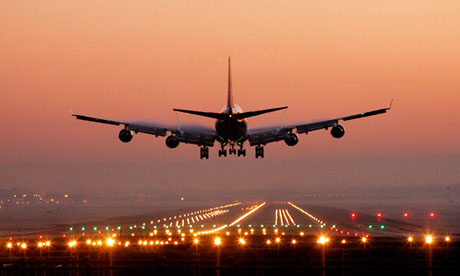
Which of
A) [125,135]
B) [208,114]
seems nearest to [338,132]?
[208,114]

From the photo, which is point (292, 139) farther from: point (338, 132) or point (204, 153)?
point (204, 153)

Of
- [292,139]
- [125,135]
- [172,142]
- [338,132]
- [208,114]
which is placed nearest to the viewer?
[208,114]

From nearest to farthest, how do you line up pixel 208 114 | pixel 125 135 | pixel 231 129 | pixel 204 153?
Result: pixel 208 114, pixel 231 129, pixel 125 135, pixel 204 153

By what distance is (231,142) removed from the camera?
64562 millimetres

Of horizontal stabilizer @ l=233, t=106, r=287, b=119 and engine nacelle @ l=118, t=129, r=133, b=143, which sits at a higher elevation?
horizontal stabilizer @ l=233, t=106, r=287, b=119

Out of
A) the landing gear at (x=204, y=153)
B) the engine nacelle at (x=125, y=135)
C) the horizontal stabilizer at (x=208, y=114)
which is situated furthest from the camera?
the landing gear at (x=204, y=153)

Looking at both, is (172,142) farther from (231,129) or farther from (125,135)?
(231,129)

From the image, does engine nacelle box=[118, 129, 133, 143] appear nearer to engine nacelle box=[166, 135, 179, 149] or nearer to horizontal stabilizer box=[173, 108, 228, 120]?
engine nacelle box=[166, 135, 179, 149]

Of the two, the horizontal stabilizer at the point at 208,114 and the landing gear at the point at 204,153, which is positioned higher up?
the horizontal stabilizer at the point at 208,114

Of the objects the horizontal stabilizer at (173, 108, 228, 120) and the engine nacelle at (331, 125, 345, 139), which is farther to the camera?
the engine nacelle at (331, 125, 345, 139)

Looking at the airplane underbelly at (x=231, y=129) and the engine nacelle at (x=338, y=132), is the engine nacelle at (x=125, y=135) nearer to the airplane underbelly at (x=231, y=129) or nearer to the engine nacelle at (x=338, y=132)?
the airplane underbelly at (x=231, y=129)

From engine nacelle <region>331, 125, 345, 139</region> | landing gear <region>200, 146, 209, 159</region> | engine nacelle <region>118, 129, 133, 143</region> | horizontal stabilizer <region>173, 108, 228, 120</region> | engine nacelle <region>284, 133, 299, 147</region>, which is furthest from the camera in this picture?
landing gear <region>200, 146, 209, 159</region>

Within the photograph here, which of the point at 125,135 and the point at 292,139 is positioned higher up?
the point at 292,139

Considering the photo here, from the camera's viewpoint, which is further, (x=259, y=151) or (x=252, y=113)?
(x=259, y=151)
